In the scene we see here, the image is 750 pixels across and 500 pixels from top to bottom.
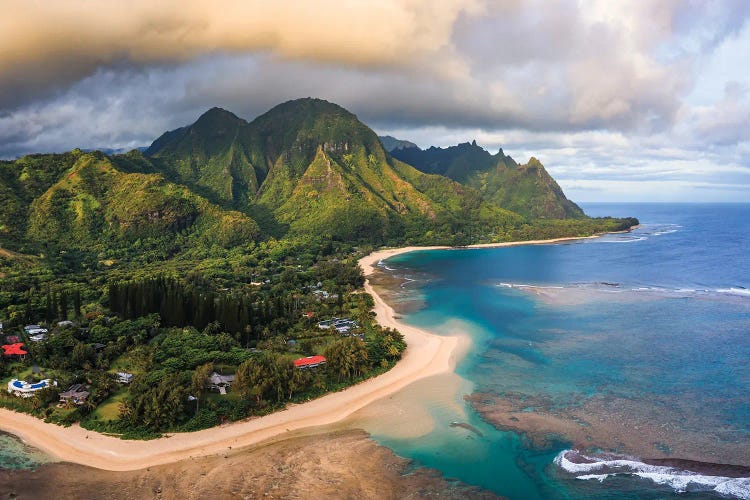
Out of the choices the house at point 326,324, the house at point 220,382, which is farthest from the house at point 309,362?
the house at point 326,324

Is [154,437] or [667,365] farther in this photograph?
[667,365]

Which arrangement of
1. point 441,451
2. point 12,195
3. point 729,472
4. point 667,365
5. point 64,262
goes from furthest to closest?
1. point 12,195
2. point 64,262
3. point 667,365
4. point 441,451
5. point 729,472

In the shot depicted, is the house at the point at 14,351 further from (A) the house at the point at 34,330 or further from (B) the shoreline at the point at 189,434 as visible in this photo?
(B) the shoreline at the point at 189,434

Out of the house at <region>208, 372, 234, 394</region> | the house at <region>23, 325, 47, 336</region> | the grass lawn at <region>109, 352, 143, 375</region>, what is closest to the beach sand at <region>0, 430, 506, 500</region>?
the house at <region>208, 372, 234, 394</region>

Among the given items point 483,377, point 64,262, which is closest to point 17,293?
point 64,262

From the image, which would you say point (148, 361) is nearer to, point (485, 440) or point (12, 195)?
point (485, 440)

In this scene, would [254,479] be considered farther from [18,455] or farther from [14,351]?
[14,351]
